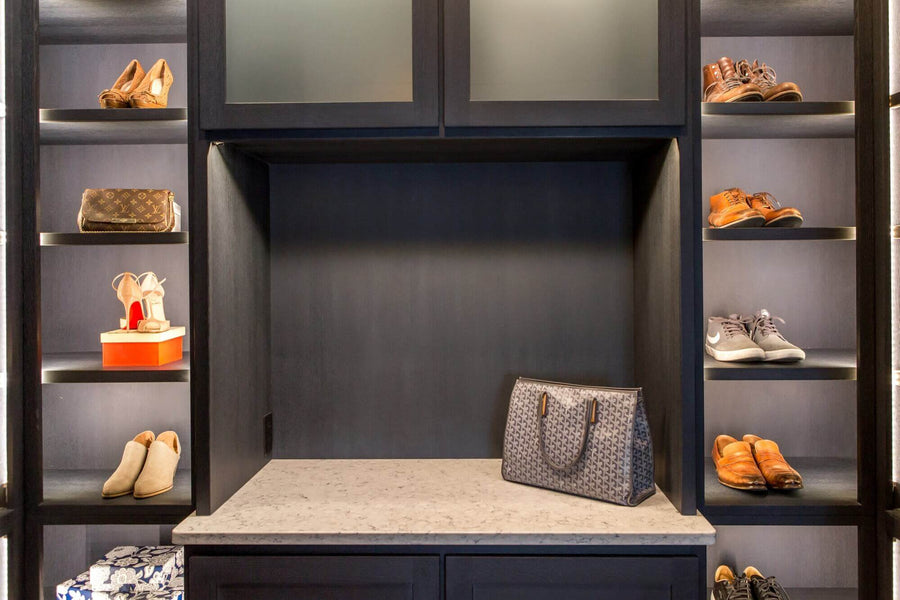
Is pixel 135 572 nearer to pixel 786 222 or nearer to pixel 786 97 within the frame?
pixel 786 222

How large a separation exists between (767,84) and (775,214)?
1.15 feet

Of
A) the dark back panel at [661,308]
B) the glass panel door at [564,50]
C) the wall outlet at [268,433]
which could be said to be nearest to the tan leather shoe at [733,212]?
the dark back panel at [661,308]

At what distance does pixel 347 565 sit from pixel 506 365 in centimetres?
75

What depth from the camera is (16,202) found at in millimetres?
1476

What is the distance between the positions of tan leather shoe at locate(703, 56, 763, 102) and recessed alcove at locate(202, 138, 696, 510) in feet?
0.99

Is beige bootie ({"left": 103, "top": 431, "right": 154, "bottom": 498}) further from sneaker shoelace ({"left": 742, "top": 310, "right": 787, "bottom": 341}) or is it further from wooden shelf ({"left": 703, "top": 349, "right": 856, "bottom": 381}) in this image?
sneaker shoelace ({"left": 742, "top": 310, "right": 787, "bottom": 341})

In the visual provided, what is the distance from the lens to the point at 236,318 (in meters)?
1.55

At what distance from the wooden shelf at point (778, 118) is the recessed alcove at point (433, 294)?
29cm

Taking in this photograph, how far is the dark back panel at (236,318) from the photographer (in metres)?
1.42

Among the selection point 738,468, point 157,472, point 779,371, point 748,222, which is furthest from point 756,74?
point 157,472

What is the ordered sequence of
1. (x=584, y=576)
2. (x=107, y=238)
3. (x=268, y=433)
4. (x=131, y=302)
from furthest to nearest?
(x=268, y=433) → (x=131, y=302) → (x=107, y=238) → (x=584, y=576)

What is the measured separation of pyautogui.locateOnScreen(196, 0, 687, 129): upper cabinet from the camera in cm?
138

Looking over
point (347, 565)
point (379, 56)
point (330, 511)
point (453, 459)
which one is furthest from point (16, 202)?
point (453, 459)

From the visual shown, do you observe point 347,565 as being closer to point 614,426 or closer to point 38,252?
point 614,426
